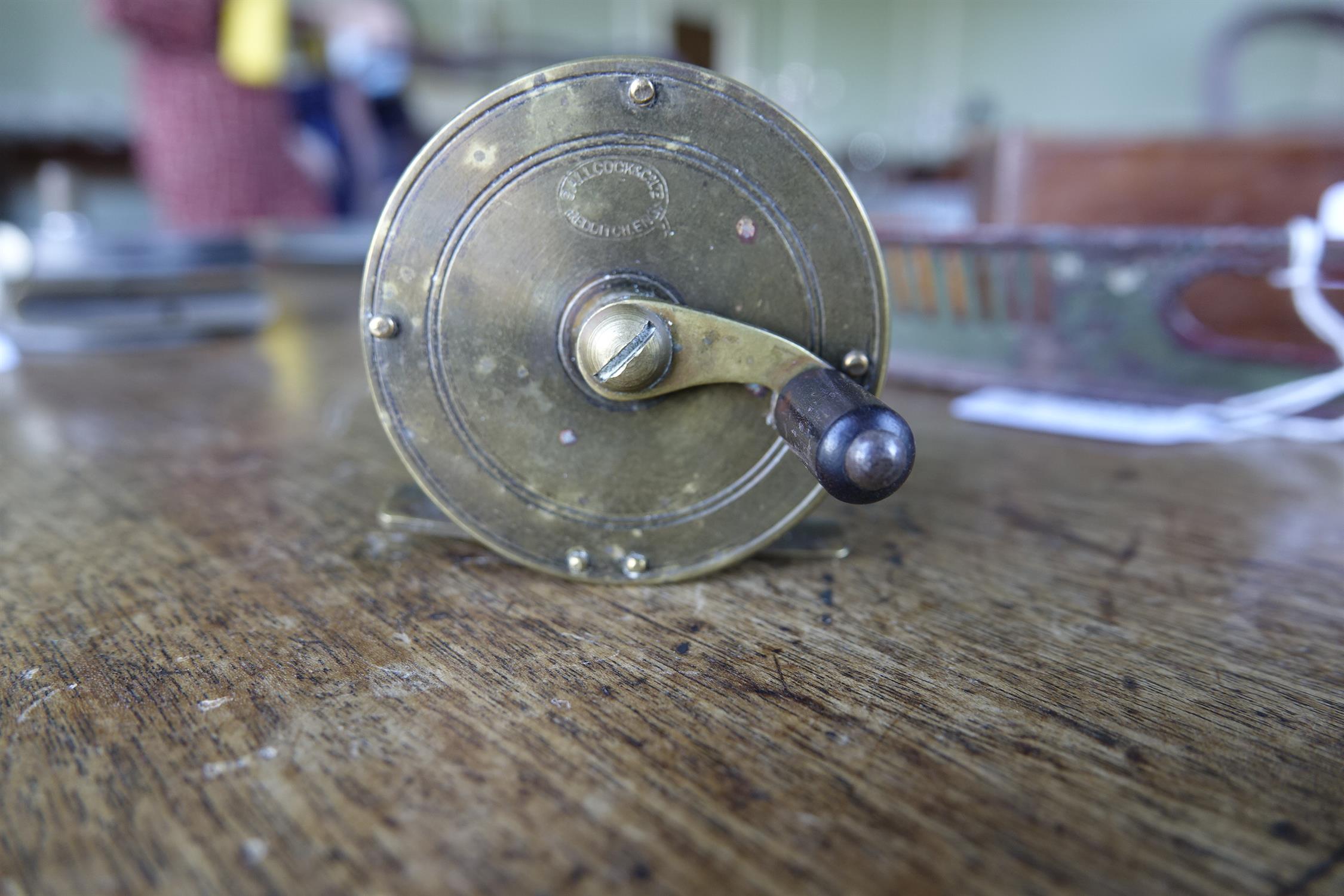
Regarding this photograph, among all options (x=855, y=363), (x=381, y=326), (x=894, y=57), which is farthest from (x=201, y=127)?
(x=894, y=57)

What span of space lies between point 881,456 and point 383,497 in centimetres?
38

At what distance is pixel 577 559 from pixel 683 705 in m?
0.12

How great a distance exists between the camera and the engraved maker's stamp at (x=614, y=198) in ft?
1.29

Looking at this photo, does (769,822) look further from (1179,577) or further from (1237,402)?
(1237,402)

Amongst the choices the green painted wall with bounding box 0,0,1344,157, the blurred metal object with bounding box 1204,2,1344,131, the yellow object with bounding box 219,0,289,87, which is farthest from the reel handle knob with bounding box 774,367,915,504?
the green painted wall with bounding box 0,0,1344,157

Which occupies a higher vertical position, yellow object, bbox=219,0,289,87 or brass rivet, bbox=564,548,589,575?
yellow object, bbox=219,0,289,87

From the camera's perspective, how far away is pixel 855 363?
1.34 feet

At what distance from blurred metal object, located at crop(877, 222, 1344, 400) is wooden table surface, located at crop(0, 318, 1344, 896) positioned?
0.21 meters

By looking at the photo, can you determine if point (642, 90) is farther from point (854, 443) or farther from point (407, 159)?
point (407, 159)

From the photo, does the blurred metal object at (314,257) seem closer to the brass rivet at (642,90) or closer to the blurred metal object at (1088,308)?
the blurred metal object at (1088,308)

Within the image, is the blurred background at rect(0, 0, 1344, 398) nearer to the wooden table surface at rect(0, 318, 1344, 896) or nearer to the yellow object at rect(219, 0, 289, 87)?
the yellow object at rect(219, 0, 289, 87)

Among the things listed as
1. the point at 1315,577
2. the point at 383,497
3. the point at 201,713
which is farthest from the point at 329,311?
the point at 1315,577

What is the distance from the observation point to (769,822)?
0.90ft

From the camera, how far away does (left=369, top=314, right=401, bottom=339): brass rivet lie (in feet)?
1.35
